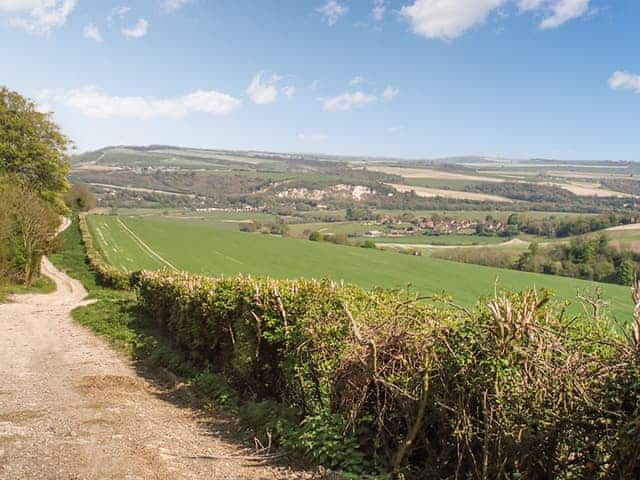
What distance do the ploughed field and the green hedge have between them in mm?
1495

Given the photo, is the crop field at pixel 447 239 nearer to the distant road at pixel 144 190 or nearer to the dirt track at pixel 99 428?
the dirt track at pixel 99 428

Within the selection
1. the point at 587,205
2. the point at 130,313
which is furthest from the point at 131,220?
the point at 587,205

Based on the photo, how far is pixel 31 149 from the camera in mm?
40500

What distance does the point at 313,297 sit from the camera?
25.2 feet

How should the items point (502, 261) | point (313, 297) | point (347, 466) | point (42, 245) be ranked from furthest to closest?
point (502, 261) < point (42, 245) < point (313, 297) < point (347, 466)

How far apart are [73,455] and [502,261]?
62.2 m

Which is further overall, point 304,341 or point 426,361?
point 304,341

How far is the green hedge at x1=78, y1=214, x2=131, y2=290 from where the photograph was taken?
110 feet

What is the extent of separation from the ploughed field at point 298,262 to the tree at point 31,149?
8.89 meters

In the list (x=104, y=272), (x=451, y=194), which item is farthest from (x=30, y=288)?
(x=451, y=194)

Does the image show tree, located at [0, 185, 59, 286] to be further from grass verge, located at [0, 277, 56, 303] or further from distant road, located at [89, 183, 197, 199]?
distant road, located at [89, 183, 197, 199]

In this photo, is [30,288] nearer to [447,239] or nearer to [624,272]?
[624,272]

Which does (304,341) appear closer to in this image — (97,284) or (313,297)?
(313,297)

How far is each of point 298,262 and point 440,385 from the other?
163 ft
